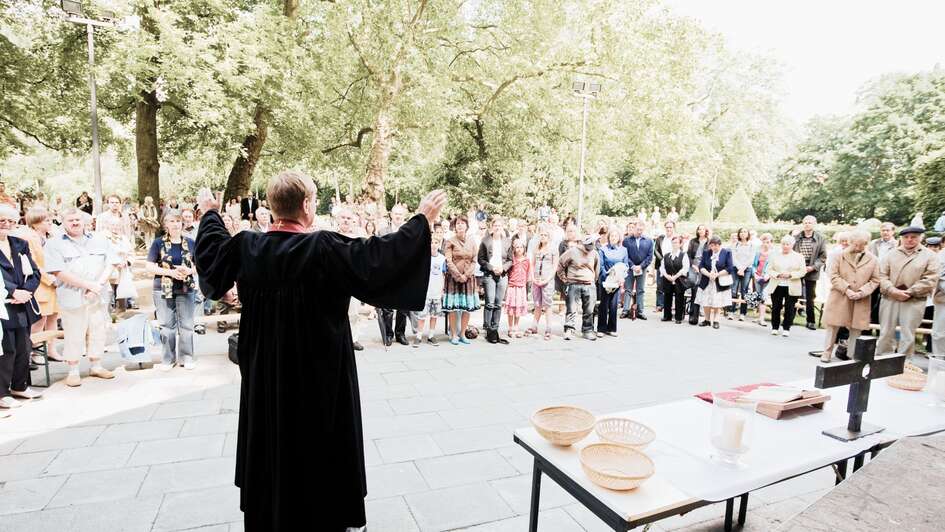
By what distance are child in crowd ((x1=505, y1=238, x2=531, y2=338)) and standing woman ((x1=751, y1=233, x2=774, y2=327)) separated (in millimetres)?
5182

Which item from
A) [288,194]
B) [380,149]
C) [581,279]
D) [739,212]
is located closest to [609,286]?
[581,279]

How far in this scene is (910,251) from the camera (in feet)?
22.7

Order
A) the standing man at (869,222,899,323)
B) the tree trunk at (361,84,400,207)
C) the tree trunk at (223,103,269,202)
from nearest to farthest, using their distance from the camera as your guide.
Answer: the standing man at (869,222,899,323)
the tree trunk at (361,84,400,207)
the tree trunk at (223,103,269,202)

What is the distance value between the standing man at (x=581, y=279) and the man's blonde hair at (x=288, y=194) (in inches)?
254

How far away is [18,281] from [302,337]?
4.48 metres

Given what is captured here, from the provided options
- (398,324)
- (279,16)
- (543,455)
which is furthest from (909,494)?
(279,16)

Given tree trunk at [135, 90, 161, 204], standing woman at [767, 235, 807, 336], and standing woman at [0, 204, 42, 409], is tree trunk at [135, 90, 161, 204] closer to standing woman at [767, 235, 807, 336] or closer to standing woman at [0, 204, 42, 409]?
standing woman at [0, 204, 42, 409]

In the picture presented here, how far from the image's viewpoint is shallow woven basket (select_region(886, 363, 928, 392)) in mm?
3102

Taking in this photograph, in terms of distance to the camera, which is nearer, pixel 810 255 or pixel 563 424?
pixel 563 424

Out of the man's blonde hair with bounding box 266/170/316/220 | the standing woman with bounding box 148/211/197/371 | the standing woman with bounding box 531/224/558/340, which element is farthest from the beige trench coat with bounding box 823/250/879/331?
the standing woman with bounding box 148/211/197/371

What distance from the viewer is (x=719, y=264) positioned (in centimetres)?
990

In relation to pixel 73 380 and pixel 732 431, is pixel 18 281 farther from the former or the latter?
pixel 732 431

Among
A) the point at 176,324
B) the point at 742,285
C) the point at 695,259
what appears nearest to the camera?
the point at 176,324

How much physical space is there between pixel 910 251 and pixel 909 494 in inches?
289
